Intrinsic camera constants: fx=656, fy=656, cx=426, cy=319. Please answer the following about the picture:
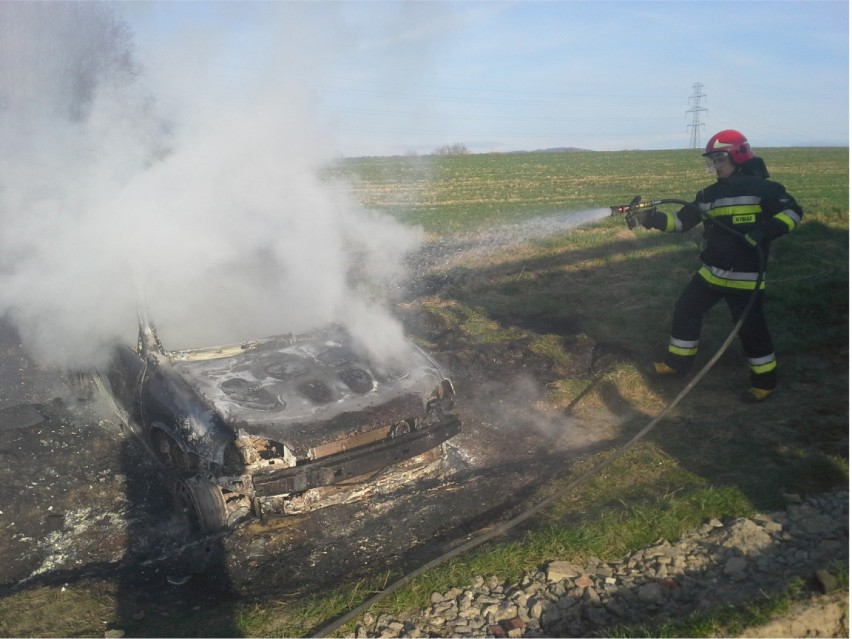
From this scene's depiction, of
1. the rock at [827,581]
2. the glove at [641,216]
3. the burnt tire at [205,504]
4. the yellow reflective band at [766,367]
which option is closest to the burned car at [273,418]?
the burnt tire at [205,504]

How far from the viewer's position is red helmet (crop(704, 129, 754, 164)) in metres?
5.49

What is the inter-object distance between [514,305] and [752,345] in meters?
3.99

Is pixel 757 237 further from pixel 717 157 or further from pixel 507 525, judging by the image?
pixel 507 525

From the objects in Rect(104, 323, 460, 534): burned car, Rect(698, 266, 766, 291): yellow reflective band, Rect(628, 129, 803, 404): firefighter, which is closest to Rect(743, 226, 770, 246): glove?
Rect(628, 129, 803, 404): firefighter

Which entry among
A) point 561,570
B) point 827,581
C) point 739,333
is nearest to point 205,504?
point 561,570

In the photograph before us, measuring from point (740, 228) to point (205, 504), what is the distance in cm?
464

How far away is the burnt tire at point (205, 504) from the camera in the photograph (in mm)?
4094

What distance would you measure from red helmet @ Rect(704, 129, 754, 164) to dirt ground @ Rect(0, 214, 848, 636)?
2.07 m

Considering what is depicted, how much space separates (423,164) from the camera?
9.87 meters

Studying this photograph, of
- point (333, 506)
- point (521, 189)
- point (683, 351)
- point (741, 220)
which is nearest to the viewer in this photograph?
point (333, 506)

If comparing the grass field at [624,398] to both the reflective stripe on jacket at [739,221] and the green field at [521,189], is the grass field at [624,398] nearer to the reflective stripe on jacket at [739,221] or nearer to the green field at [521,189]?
the reflective stripe on jacket at [739,221]

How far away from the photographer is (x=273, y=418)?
13.9ft

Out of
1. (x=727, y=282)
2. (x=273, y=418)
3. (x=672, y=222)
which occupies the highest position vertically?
(x=672, y=222)

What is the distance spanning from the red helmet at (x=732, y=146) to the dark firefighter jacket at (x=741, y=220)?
0.36 ft
